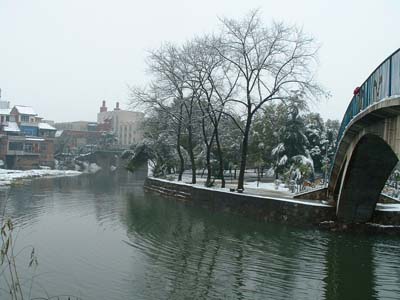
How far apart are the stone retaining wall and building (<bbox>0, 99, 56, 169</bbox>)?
148ft

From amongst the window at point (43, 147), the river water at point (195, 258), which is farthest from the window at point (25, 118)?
the river water at point (195, 258)

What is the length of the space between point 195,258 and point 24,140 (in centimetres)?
6070

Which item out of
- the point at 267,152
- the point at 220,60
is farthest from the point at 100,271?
the point at 267,152

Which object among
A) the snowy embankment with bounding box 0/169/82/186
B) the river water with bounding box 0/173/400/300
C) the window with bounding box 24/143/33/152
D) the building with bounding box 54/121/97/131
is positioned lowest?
the river water with bounding box 0/173/400/300

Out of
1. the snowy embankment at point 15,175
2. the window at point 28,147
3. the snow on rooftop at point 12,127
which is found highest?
the snow on rooftop at point 12,127

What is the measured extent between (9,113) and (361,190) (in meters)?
68.4

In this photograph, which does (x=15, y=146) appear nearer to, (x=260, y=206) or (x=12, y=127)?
(x=12, y=127)

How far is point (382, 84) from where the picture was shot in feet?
29.9

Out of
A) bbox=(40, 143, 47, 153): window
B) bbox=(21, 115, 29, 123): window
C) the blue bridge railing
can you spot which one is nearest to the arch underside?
the blue bridge railing

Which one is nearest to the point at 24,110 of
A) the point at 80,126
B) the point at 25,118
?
the point at 25,118

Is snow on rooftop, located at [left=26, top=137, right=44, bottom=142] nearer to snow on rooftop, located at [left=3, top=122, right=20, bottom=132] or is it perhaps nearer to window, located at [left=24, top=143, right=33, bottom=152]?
window, located at [left=24, top=143, right=33, bottom=152]

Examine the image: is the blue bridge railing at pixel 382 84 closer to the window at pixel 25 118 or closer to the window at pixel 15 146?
the window at pixel 15 146

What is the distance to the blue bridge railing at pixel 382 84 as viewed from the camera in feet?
26.2

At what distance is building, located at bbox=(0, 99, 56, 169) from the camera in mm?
66500
